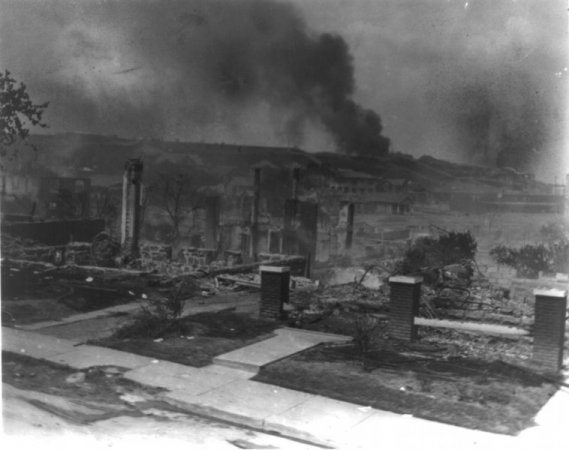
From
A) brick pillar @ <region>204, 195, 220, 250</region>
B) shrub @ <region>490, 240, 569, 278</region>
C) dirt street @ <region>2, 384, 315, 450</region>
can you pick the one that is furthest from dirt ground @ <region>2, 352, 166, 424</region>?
shrub @ <region>490, 240, 569, 278</region>

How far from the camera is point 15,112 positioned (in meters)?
9.70

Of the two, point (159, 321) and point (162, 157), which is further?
point (162, 157)

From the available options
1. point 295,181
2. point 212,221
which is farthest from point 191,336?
point 295,181

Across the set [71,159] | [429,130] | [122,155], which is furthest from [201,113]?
[429,130]

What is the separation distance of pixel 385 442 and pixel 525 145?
486 centimetres

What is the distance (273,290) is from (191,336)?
4.90 feet

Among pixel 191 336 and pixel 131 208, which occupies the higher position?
pixel 131 208

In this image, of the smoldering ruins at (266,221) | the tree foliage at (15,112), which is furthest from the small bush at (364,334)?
the tree foliage at (15,112)

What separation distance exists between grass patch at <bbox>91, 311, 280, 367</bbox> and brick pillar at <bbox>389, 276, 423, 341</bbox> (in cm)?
194

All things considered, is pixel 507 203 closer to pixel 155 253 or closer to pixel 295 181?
pixel 295 181

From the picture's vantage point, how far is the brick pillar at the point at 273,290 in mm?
9836

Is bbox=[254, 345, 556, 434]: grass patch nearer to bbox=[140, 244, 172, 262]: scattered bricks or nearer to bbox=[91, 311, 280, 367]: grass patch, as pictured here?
bbox=[91, 311, 280, 367]: grass patch

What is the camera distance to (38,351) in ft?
28.5

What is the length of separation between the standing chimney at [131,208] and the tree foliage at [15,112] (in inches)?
60.5
